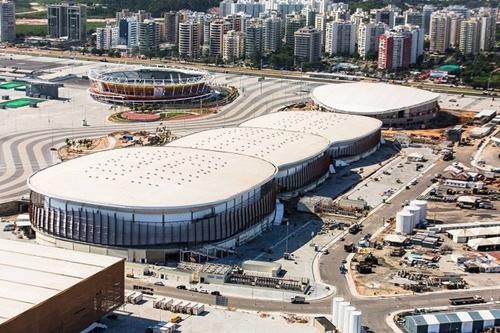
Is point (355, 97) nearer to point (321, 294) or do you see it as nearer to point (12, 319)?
point (321, 294)

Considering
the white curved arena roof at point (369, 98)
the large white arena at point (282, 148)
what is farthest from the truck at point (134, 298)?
the white curved arena roof at point (369, 98)

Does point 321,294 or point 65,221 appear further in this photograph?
point 65,221

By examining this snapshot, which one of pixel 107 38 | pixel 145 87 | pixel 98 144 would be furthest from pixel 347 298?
pixel 107 38

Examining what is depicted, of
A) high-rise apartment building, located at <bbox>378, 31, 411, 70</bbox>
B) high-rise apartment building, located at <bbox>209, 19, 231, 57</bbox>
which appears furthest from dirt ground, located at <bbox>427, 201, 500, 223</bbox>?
high-rise apartment building, located at <bbox>209, 19, 231, 57</bbox>

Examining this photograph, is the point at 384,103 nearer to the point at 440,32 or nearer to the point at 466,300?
the point at 466,300

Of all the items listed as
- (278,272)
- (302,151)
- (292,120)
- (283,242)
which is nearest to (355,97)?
(292,120)

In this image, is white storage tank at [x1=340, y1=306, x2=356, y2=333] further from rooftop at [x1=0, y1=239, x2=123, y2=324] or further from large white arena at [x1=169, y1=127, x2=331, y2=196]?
large white arena at [x1=169, y1=127, x2=331, y2=196]
